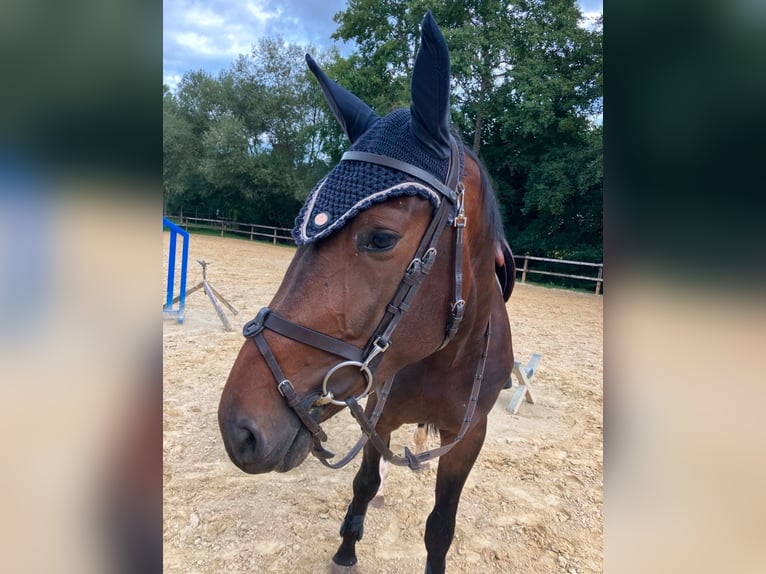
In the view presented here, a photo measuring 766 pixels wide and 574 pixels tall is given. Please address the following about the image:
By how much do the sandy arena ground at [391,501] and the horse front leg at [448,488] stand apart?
41 centimetres

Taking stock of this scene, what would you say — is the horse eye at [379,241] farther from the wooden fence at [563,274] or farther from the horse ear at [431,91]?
the wooden fence at [563,274]

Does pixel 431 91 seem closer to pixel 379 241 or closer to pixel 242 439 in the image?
pixel 379 241

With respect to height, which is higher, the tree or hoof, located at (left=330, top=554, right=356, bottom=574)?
the tree

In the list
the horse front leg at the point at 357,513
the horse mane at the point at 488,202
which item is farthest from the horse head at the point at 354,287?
the horse front leg at the point at 357,513

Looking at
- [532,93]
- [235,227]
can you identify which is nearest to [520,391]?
[532,93]

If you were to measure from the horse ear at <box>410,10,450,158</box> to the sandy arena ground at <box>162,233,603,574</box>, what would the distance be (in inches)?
104

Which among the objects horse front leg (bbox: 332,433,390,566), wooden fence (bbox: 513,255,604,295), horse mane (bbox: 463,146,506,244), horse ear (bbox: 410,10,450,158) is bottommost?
horse front leg (bbox: 332,433,390,566)

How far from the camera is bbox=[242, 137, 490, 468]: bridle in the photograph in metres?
1.26

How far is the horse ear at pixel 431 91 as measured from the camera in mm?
1280

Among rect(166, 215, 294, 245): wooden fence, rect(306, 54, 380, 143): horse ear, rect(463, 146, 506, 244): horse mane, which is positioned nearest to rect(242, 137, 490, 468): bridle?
rect(463, 146, 506, 244): horse mane

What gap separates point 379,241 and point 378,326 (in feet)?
0.90

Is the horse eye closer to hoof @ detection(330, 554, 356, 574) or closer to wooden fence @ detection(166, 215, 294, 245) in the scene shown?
hoof @ detection(330, 554, 356, 574)

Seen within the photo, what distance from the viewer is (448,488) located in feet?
7.80
